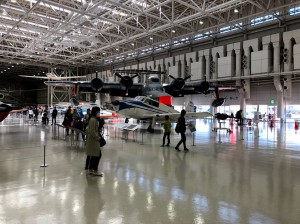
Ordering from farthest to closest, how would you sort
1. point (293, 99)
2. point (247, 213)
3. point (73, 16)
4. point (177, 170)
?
point (293, 99), point (73, 16), point (177, 170), point (247, 213)

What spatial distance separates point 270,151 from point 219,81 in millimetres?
22566

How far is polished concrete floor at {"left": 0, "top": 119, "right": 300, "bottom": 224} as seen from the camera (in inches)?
148

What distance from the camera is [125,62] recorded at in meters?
46.7

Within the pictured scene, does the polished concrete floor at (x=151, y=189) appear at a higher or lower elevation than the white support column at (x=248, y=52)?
lower

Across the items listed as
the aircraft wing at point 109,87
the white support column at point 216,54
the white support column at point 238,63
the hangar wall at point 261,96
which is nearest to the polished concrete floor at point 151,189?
the aircraft wing at point 109,87

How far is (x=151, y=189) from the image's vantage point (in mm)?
5066

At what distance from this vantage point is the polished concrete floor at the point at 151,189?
12.3 ft

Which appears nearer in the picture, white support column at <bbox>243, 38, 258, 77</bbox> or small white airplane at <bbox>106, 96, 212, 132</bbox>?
small white airplane at <bbox>106, 96, 212, 132</bbox>

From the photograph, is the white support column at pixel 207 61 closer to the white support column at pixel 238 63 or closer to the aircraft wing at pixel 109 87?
the white support column at pixel 238 63

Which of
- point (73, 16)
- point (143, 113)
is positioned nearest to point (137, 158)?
point (143, 113)

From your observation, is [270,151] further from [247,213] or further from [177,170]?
[247,213]

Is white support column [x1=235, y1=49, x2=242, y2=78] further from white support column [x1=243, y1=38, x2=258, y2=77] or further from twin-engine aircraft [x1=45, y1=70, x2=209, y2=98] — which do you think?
twin-engine aircraft [x1=45, y1=70, x2=209, y2=98]

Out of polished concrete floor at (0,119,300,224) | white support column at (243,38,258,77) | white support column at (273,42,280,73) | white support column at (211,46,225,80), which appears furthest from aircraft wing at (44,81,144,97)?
polished concrete floor at (0,119,300,224)

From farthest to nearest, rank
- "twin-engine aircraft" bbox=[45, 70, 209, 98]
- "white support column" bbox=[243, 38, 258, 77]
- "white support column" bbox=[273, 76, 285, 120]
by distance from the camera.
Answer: "white support column" bbox=[243, 38, 258, 77], "white support column" bbox=[273, 76, 285, 120], "twin-engine aircraft" bbox=[45, 70, 209, 98]
